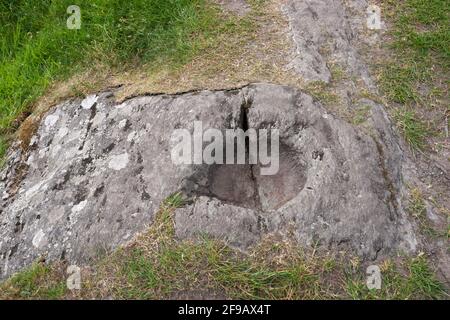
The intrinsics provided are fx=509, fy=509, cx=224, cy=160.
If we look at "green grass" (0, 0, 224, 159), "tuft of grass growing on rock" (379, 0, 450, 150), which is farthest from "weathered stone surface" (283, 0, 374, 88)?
"green grass" (0, 0, 224, 159)

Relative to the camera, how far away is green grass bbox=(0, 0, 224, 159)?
4445 mm

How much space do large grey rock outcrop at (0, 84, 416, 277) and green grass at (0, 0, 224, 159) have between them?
673 mm

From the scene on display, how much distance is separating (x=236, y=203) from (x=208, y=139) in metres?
0.50

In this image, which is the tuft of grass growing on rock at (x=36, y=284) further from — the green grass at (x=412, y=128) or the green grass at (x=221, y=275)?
the green grass at (x=412, y=128)

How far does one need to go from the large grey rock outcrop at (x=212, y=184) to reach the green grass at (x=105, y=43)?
2.21 ft

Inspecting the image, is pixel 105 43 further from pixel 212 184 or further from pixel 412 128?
pixel 412 128

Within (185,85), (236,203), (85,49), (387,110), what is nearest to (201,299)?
(236,203)

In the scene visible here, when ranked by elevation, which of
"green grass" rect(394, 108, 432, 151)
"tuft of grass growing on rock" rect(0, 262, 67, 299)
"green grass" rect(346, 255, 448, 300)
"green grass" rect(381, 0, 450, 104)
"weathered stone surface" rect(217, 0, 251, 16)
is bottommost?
"green grass" rect(346, 255, 448, 300)

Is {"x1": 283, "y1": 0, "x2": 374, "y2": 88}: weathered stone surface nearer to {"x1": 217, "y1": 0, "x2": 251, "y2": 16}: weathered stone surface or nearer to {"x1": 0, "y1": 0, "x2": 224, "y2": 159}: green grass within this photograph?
{"x1": 217, "y1": 0, "x2": 251, "y2": 16}: weathered stone surface

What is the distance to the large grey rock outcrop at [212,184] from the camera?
130 inches

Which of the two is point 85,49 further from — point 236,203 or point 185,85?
point 236,203

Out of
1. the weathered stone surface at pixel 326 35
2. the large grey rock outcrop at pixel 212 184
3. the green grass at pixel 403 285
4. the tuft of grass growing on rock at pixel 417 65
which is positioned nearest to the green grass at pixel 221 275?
the green grass at pixel 403 285

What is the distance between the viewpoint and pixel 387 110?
4090mm
